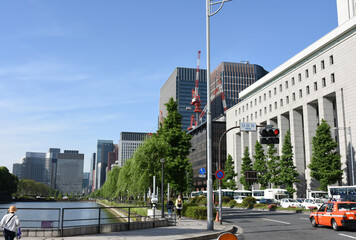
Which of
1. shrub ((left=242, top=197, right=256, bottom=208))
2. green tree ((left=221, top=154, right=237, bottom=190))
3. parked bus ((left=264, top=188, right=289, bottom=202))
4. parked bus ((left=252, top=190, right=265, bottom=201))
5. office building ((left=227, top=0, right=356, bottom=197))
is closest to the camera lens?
shrub ((left=242, top=197, right=256, bottom=208))

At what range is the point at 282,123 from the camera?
244 feet

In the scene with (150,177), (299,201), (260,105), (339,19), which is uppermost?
(339,19)

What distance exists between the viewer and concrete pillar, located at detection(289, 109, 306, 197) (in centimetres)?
6688

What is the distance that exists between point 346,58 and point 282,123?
22.3 meters

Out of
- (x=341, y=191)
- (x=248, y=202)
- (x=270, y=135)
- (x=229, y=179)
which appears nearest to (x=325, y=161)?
(x=341, y=191)

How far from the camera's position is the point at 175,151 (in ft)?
135

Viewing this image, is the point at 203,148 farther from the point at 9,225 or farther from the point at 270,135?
the point at 9,225

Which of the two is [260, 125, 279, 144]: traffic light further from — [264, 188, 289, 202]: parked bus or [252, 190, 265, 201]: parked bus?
[252, 190, 265, 201]: parked bus

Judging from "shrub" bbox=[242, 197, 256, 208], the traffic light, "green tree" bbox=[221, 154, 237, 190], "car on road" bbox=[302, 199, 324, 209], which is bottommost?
"shrub" bbox=[242, 197, 256, 208]

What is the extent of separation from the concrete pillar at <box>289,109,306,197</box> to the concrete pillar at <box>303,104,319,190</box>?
249 centimetres

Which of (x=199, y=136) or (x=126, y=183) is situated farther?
(x=199, y=136)

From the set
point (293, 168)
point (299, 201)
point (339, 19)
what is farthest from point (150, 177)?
point (339, 19)

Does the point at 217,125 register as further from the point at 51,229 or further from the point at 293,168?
the point at 51,229

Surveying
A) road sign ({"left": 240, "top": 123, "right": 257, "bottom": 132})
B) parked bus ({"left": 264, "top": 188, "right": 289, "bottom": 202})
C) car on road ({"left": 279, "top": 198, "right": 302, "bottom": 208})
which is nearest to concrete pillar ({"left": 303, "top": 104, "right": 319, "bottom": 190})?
parked bus ({"left": 264, "top": 188, "right": 289, "bottom": 202})
